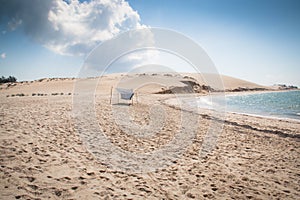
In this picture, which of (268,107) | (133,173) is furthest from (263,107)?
(133,173)

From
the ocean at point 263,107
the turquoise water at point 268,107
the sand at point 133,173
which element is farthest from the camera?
the turquoise water at point 268,107

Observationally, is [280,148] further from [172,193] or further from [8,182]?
[8,182]

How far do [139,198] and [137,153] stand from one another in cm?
221

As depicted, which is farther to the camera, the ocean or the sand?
the ocean

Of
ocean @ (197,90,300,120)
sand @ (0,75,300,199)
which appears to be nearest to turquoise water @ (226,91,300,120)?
ocean @ (197,90,300,120)

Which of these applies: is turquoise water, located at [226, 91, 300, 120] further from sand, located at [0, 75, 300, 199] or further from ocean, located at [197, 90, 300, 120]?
sand, located at [0, 75, 300, 199]

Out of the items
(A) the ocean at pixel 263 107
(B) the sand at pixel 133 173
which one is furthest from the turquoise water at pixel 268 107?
(B) the sand at pixel 133 173

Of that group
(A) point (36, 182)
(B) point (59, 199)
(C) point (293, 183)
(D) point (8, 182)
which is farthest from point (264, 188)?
(D) point (8, 182)

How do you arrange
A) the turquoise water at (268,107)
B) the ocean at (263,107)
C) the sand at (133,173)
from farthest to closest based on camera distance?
the turquoise water at (268,107) < the ocean at (263,107) < the sand at (133,173)

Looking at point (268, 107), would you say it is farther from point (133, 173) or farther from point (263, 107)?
point (133, 173)

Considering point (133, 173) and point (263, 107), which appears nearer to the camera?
point (133, 173)

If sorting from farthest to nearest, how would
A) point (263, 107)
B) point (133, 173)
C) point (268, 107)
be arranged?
point (268, 107), point (263, 107), point (133, 173)

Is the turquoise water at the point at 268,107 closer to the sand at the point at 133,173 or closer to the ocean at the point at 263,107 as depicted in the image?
the ocean at the point at 263,107

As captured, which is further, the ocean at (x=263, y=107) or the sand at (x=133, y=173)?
the ocean at (x=263, y=107)
